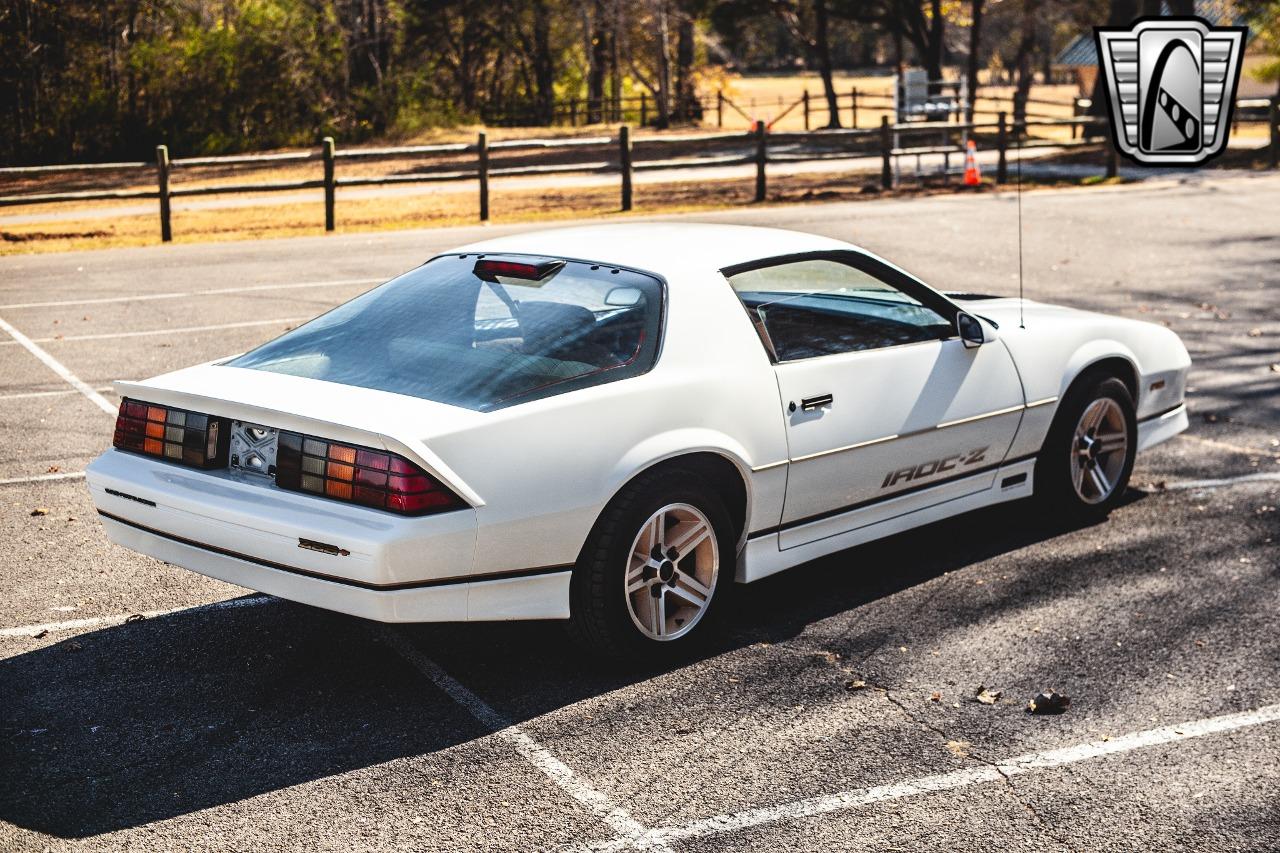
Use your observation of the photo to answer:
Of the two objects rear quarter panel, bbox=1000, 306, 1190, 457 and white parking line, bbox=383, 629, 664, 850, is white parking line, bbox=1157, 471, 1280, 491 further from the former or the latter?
white parking line, bbox=383, 629, 664, 850

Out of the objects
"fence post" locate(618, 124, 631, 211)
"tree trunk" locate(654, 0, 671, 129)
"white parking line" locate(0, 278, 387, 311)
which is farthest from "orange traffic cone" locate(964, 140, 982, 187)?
"tree trunk" locate(654, 0, 671, 129)

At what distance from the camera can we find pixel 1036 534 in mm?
6562

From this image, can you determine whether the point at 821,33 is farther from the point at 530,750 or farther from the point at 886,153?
the point at 530,750

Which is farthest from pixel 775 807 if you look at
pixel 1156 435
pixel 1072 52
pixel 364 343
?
pixel 1072 52

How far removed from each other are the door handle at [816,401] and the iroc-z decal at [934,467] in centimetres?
44

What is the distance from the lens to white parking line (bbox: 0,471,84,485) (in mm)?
7375

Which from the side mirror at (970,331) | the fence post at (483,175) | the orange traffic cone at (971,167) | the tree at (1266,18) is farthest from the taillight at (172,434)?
the tree at (1266,18)

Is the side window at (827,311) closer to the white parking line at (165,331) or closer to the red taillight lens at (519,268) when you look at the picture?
the red taillight lens at (519,268)

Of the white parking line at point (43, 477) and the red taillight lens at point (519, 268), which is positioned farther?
the white parking line at point (43, 477)

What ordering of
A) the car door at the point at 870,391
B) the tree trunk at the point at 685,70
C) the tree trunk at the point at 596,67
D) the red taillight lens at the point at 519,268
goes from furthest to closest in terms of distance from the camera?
the tree trunk at the point at 596,67, the tree trunk at the point at 685,70, the car door at the point at 870,391, the red taillight lens at the point at 519,268

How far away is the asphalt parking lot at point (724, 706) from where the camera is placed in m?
3.91

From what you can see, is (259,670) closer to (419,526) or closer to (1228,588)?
(419,526)

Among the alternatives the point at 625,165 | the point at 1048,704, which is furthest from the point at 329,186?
the point at 1048,704

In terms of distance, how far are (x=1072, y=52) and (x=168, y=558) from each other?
97.6m
